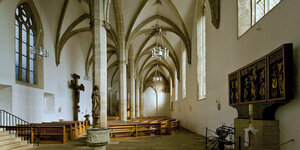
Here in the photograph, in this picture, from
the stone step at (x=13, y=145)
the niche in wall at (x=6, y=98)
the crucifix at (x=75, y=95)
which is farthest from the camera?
the crucifix at (x=75, y=95)

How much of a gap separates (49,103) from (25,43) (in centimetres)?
506

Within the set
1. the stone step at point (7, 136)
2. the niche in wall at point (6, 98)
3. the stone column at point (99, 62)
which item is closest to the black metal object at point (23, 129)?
the niche in wall at point (6, 98)

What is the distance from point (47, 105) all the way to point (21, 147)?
24.0ft

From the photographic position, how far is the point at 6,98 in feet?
37.6

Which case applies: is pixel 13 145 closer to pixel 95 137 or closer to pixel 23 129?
pixel 23 129

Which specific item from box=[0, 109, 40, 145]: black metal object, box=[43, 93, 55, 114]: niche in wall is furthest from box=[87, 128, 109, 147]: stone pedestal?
box=[43, 93, 55, 114]: niche in wall

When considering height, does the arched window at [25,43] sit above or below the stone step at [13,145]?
above

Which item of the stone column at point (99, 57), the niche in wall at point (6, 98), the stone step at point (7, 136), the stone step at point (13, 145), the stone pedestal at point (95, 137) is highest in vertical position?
the stone column at point (99, 57)

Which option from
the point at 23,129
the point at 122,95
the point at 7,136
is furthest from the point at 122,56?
the point at 7,136

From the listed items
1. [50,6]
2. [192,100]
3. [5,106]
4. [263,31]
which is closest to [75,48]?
[50,6]

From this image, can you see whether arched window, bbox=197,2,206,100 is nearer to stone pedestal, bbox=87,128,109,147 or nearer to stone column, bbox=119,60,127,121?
stone column, bbox=119,60,127,121

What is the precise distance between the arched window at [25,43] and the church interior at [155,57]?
0.06 meters

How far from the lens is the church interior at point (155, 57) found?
5.33m

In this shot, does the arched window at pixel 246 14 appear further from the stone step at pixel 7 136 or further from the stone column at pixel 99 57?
the stone step at pixel 7 136
